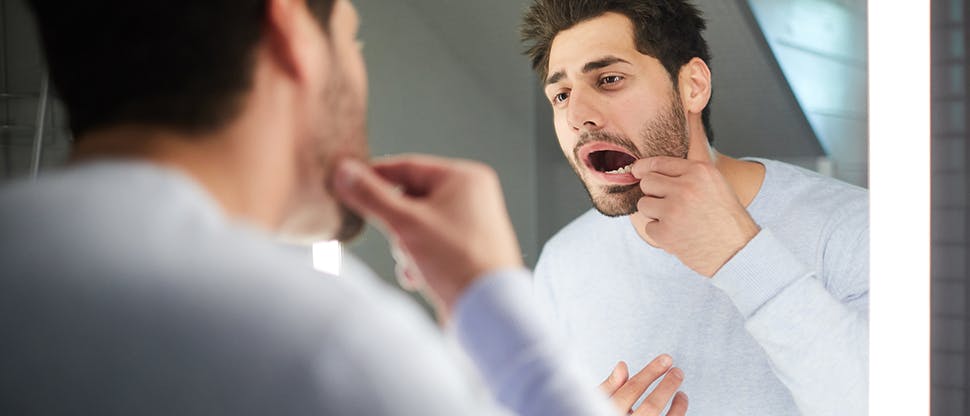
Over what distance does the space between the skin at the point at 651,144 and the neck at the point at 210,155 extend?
0.87 m

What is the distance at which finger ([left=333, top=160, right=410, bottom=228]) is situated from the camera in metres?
0.62

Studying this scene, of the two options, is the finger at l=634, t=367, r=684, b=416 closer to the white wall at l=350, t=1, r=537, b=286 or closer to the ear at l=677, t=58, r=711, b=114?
the white wall at l=350, t=1, r=537, b=286

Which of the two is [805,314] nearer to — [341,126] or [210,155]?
[341,126]

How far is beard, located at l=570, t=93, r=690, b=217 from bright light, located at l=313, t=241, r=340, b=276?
44 cm

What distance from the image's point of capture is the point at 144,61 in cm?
52

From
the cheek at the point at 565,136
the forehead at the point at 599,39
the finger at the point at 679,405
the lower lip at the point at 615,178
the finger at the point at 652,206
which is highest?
the forehead at the point at 599,39

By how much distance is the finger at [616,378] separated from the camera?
141 cm

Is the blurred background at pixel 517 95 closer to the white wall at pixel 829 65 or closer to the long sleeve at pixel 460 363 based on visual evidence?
the white wall at pixel 829 65

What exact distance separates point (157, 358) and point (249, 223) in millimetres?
149

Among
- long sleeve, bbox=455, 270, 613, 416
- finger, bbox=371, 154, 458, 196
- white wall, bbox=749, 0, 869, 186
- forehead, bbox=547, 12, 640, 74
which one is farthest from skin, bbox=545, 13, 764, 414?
long sleeve, bbox=455, 270, 613, 416

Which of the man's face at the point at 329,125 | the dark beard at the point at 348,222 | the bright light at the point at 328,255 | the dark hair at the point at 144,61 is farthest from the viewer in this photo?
the bright light at the point at 328,255

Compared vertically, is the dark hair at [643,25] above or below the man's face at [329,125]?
above

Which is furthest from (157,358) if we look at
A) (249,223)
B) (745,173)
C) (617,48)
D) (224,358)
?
(745,173)

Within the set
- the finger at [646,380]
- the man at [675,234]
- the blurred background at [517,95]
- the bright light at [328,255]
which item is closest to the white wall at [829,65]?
the blurred background at [517,95]
